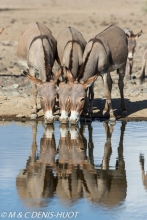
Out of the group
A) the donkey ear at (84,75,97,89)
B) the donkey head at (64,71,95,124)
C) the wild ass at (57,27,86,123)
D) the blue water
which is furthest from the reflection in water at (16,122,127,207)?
the donkey ear at (84,75,97,89)

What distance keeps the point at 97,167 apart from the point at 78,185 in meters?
1.25

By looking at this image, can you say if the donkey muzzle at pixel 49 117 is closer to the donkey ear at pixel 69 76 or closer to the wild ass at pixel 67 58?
the wild ass at pixel 67 58

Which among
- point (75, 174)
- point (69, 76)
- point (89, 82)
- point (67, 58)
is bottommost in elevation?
point (75, 174)

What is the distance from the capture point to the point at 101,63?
50.9ft

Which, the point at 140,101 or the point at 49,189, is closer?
the point at 49,189

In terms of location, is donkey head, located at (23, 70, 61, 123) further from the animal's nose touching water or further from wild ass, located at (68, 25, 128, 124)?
wild ass, located at (68, 25, 128, 124)

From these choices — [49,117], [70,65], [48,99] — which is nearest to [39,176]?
[49,117]

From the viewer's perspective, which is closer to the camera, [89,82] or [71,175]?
[71,175]

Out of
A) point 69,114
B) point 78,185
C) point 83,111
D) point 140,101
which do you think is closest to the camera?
point 78,185

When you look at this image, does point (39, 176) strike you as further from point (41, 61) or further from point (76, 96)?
point (41, 61)

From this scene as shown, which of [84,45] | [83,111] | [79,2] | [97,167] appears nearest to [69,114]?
[83,111]

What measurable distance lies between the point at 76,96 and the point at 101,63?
4.21 ft

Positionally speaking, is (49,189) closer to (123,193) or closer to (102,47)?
(123,193)

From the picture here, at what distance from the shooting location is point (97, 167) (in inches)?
423
